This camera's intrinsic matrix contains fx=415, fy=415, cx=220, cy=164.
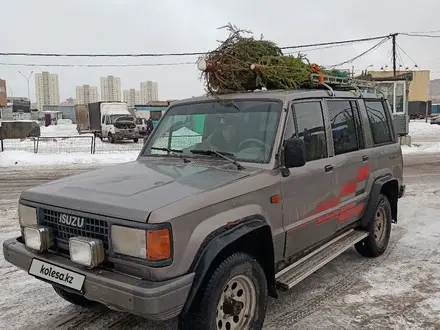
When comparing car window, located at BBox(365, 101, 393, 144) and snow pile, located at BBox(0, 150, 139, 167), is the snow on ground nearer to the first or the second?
snow pile, located at BBox(0, 150, 139, 167)

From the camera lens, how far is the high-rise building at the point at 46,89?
108 m

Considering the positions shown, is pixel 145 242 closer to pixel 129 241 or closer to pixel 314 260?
pixel 129 241

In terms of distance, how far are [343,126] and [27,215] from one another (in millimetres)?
3258

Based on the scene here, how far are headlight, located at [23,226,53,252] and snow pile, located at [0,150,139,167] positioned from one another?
13.7 meters

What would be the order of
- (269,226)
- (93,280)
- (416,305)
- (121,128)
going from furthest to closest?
1. (121,128)
2. (416,305)
3. (269,226)
4. (93,280)

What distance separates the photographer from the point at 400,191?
569 centimetres

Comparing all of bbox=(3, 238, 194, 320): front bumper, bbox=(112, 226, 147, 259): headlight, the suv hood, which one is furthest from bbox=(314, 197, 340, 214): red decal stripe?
bbox=(112, 226, 147, 259): headlight

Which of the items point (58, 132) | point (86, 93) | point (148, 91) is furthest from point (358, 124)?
point (86, 93)

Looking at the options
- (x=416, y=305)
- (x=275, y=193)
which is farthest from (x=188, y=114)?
(x=416, y=305)

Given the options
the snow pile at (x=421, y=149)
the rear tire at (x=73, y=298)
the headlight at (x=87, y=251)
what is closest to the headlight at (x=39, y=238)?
the headlight at (x=87, y=251)

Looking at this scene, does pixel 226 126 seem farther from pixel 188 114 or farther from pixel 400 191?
pixel 400 191

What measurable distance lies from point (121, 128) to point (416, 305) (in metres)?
27.3

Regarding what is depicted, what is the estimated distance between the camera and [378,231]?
530 cm

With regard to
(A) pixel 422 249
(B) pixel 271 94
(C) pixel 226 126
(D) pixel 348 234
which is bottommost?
(A) pixel 422 249
